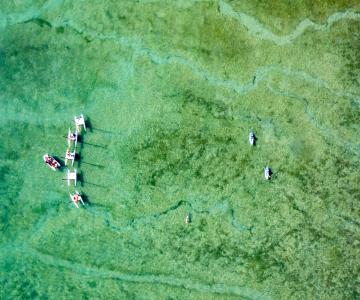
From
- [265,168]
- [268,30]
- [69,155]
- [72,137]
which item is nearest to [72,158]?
[69,155]

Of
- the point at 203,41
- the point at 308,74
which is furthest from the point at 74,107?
the point at 308,74

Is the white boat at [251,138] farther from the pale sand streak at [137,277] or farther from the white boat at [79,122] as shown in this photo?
the white boat at [79,122]

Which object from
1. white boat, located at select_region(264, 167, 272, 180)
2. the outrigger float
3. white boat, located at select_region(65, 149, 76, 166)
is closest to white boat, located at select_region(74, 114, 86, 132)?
white boat, located at select_region(65, 149, 76, 166)

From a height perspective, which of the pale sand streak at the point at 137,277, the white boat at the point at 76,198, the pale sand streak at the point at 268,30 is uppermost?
the pale sand streak at the point at 268,30

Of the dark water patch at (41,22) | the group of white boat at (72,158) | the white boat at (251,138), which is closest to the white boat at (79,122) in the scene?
the group of white boat at (72,158)

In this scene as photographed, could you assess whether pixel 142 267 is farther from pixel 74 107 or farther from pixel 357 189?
pixel 357 189

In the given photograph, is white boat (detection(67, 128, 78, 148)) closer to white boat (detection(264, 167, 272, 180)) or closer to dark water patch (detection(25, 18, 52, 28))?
dark water patch (detection(25, 18, 52, 28))
